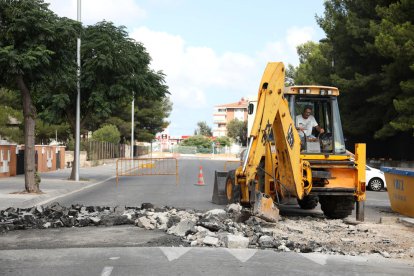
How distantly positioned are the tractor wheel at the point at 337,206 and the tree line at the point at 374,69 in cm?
1563

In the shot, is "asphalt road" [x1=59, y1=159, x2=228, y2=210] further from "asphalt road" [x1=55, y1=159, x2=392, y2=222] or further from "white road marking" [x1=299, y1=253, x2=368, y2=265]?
"white road marking" [x1=299, y1=253, x2=368, y2=265]

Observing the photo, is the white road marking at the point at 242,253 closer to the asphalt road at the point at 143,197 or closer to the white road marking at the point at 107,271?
the white road marking at the point at 107,271

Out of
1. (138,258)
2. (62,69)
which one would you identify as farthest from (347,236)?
(62,69)

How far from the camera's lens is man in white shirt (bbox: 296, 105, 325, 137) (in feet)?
43.8

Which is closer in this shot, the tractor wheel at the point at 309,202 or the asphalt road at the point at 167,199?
the tractor wheel at the point at 309,202

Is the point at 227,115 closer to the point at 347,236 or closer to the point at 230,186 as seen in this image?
the point at 230,186

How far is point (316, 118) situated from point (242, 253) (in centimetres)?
592

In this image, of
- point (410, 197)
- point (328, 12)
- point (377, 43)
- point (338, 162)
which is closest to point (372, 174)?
point (377, 43)

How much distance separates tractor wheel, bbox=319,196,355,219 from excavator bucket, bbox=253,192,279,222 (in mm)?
2301

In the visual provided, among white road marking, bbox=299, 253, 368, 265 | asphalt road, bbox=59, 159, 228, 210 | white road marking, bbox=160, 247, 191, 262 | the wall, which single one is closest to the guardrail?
the wall

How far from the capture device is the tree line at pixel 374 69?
29.0 meters

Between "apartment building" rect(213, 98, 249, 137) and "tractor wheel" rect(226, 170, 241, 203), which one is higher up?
"apartment building" rect(213, 98, 249, 137)

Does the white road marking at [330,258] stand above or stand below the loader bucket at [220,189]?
below

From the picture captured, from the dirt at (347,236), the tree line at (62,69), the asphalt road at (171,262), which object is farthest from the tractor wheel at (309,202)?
the tree line at (62,69)
